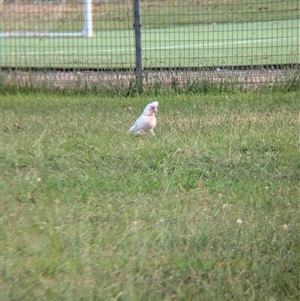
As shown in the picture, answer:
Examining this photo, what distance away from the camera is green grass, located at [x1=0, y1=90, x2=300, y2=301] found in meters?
2.83

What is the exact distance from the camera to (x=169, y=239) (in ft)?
10.4

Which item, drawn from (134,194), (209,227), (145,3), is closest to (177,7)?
(145,3)

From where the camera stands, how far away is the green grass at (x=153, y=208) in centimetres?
283

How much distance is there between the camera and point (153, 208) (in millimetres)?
3564

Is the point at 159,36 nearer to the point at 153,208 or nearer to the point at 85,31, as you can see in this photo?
the point at 85,31

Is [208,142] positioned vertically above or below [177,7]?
below

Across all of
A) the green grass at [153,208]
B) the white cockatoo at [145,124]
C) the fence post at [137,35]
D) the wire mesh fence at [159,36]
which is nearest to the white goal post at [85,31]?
the wire mesh fence at [159,36]

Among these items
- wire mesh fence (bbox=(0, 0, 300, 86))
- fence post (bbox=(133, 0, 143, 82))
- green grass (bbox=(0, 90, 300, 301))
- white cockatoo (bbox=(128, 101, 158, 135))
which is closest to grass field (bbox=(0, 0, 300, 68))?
wire mesh fence (bbox=(0, 0, 300, 86))

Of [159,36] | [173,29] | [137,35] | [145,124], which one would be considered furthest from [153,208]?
[173,29]

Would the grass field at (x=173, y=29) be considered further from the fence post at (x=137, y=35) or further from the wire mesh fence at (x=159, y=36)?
the fence post at (x=137, y=35)

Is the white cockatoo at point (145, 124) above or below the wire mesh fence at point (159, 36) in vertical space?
below

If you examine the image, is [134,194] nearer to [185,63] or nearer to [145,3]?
[185,63]

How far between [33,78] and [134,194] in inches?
164

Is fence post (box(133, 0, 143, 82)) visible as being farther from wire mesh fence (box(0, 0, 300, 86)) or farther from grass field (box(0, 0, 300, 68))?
grass field (box(0, 0, 300, 68))
